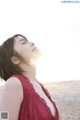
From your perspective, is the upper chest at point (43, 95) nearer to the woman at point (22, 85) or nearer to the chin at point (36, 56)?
the woman at point (22, 85)

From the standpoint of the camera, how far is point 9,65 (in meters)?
1.48

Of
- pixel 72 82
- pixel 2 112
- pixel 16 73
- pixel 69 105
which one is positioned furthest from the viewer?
pixel 72 82

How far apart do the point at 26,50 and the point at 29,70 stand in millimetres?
92

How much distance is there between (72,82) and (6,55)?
4069 millimetres

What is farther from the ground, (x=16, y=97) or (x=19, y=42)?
(x=19, y=42)

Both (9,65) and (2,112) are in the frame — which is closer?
(2,112)

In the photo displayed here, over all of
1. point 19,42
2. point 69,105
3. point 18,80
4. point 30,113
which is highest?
point 19,42

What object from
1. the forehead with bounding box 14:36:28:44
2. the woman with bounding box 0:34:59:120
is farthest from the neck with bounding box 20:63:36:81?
the forehead with bounding box 14:36:28:44

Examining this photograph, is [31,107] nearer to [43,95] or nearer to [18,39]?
[43,95]

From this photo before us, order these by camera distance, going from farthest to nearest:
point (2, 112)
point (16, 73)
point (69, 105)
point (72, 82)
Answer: point (72, 82) → point (69, 105) → point (16, 73) → point (2, 112)

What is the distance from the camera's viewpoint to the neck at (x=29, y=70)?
1.48 meters

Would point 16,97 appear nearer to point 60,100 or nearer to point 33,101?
point 33,101

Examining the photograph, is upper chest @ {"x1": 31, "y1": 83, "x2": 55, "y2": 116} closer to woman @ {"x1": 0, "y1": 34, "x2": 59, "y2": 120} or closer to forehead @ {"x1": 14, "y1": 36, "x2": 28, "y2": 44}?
woman @ {"x1": 0, "y1": 34, "x2": 59, "y2": 120}

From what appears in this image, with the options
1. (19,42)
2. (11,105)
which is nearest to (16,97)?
(11,105)
